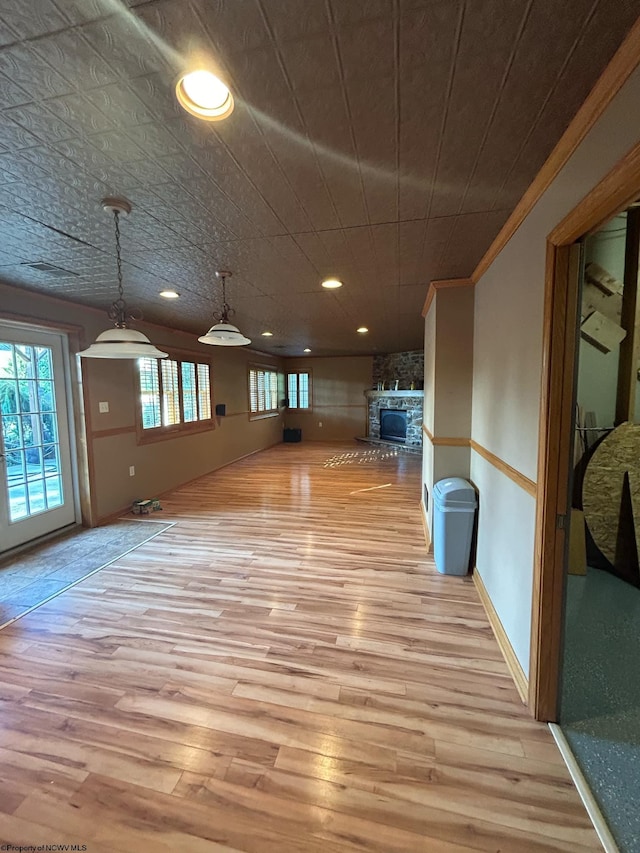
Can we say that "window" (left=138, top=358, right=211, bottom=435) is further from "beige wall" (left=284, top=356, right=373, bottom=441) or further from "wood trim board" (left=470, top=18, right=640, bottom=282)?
"wood trim board" (left=470, top=18, right=640, bottom=282)

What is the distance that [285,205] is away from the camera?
1.86m

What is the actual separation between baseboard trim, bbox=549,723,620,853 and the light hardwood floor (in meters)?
0.03

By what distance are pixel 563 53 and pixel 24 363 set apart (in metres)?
4.36

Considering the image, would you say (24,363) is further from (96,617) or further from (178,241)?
(96,617)

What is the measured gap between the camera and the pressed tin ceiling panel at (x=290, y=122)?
0.92 metres

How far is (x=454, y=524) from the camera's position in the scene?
284 cm

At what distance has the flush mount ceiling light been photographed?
3.60ft

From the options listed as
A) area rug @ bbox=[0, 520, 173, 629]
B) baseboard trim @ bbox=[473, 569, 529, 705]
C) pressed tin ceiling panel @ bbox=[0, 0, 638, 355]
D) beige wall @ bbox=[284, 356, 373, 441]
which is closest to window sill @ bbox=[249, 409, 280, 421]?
beige wall @ bbox=[284, 356, 373, 441]

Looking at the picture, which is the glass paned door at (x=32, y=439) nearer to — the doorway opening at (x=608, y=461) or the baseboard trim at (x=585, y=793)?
the baseboard trim at (x=585, y=793)

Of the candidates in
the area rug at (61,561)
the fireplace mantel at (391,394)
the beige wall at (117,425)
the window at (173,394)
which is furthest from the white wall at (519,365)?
the fireplace mantel at (391,394)

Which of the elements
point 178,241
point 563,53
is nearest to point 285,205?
point 178,241

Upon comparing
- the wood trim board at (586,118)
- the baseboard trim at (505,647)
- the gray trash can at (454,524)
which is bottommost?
the baseboard trim at (505,647)

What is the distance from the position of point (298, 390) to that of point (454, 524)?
822 cm

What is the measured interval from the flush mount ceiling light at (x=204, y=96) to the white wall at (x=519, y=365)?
120 cm
